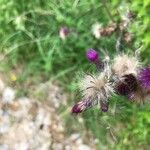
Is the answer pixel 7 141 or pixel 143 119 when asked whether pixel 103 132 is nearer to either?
pixel 143 119

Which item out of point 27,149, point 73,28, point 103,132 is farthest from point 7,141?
point 73,28

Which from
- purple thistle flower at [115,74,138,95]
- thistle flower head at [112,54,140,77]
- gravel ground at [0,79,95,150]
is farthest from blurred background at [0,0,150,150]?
purple thistle flower at [115,74,138,95]

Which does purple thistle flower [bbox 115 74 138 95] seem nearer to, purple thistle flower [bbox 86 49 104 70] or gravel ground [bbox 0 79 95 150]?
purple thistle flower [bbox 86 49 104 70]

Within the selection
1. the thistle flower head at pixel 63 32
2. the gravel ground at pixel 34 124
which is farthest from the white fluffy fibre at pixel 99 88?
the gravel ground at pixel 34 124

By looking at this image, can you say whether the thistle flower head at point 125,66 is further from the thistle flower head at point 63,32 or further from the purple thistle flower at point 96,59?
the thistle flower head at point 63,32

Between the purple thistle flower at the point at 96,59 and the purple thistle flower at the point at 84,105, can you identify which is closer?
the purple thistle flower at the point at 84,105

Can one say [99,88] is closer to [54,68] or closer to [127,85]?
[127,85]

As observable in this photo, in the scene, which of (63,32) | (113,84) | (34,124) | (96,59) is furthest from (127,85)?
(34,124)
